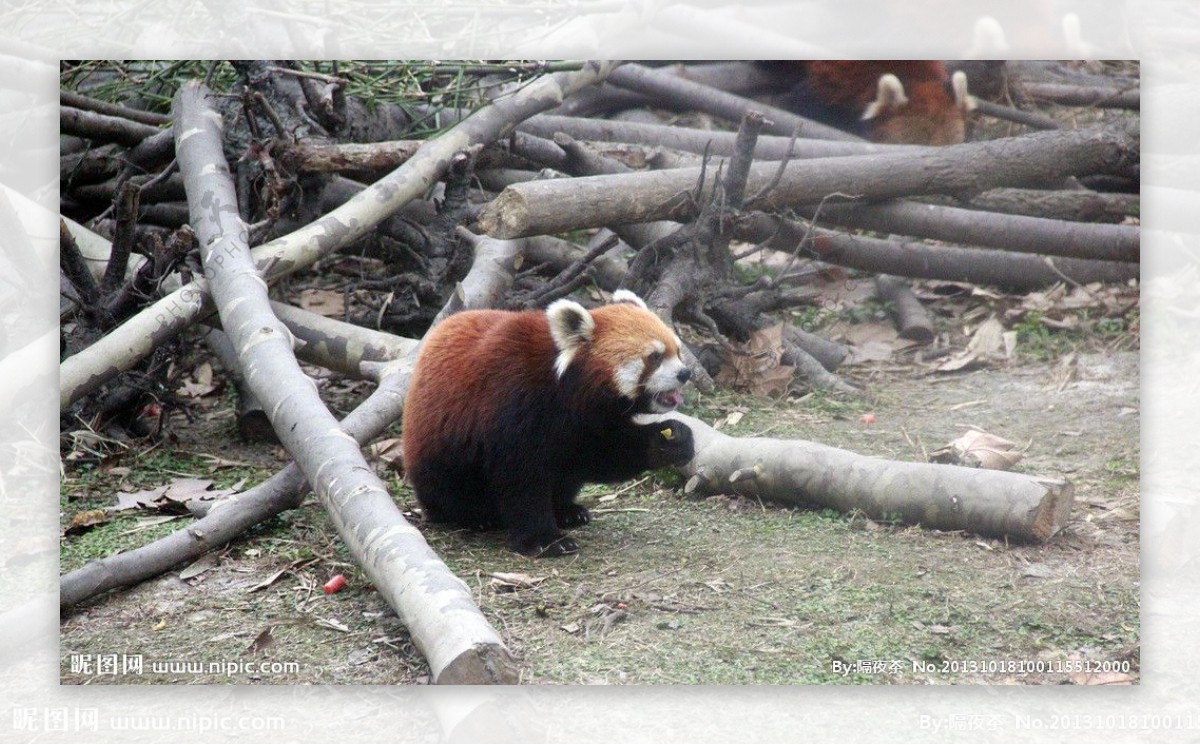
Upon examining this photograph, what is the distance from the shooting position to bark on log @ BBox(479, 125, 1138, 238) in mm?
3506

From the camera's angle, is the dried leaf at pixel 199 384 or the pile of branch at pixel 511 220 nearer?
the pile of branch at pixel 511 220

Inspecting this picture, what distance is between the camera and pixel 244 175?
353 centimetres

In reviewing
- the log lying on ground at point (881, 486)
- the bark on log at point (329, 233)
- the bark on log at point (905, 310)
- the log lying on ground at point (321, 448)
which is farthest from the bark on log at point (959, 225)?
the log lying on ground at point (321, 448)

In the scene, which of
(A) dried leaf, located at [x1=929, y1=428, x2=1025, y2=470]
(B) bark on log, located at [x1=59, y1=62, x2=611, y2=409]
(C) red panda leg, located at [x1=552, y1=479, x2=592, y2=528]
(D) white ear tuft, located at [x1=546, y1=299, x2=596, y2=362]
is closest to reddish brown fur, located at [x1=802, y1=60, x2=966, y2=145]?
Result: (B) bark on log, located at [x1=59, y1=62, x2=611, y2=409]

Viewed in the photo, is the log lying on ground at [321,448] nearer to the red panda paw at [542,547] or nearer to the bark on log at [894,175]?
the red panda paw at [542,547]

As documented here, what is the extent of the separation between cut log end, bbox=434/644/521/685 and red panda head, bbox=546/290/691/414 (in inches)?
32.2

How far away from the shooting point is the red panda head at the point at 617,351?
2951mm

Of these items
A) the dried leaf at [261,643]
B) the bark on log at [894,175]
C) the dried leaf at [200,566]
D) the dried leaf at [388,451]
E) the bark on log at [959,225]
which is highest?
the bark on log at [894,175]

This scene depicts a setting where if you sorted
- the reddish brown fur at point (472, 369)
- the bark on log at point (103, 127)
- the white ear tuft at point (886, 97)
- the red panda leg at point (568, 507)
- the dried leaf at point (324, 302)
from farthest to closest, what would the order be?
the dried leaf at point (324, 302) < the white ear tuft at point (886, 97) < the bark on log at point (103, 127) < the red panda leg at point (568, 507) < the reddish brown fur at point (472, 369)

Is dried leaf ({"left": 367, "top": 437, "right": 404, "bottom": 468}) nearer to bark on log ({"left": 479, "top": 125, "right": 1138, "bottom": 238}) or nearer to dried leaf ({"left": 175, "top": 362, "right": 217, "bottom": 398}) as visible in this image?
dried leaf ({"left": 175, "top": 362, "right": 217, "bottom": 398})

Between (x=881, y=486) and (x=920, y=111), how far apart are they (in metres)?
1.29

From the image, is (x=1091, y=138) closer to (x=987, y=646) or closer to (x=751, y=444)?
(x=751, y=444)

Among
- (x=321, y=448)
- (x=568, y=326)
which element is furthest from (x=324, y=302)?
(x=568, y=326)

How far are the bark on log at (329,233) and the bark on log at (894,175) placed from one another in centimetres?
29
